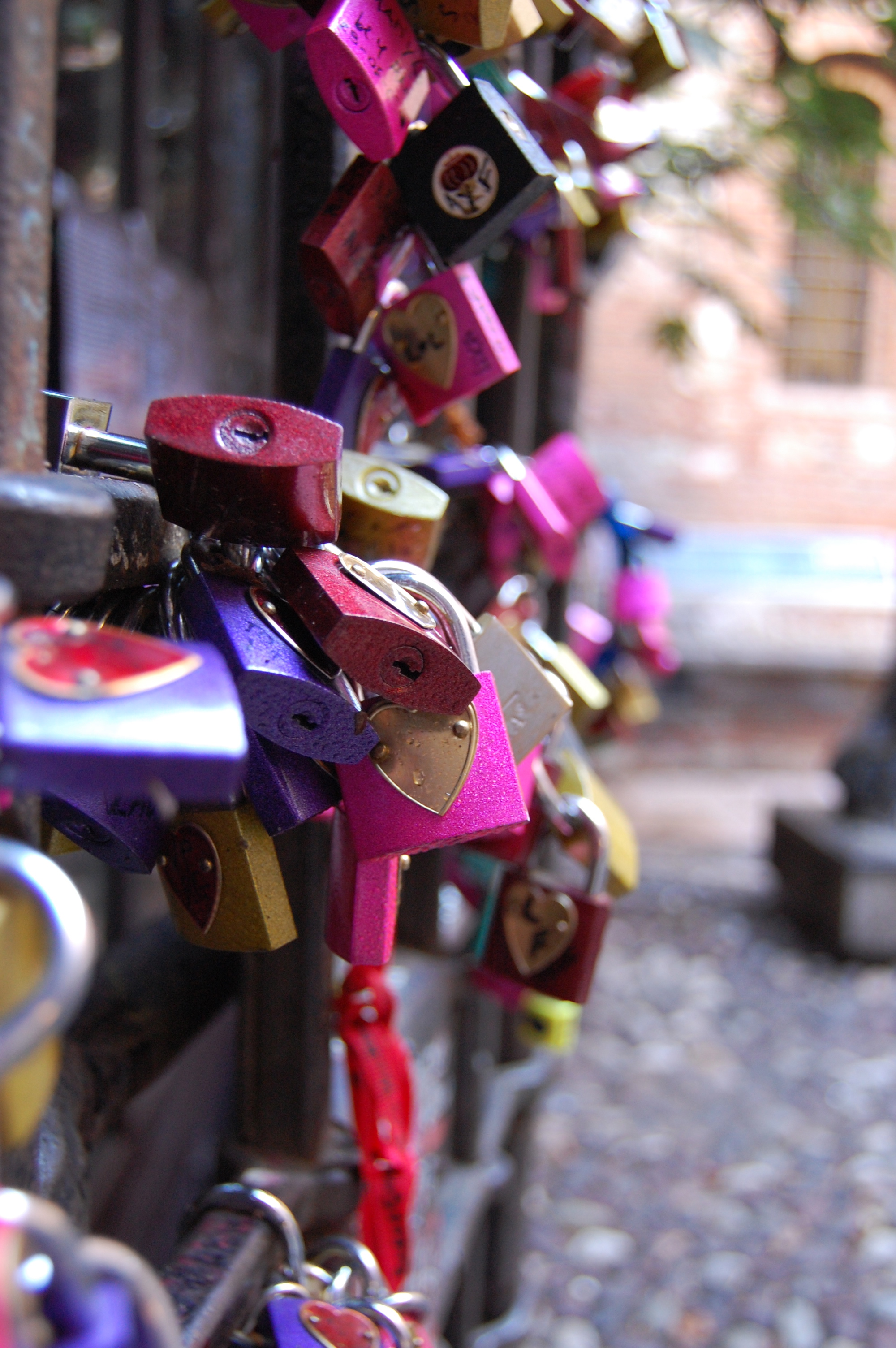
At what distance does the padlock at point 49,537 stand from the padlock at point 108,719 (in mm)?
13

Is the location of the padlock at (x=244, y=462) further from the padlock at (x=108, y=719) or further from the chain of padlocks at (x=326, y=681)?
the padlock at (x=108, y=719)

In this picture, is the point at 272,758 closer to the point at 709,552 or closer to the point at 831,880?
the point at 831,880

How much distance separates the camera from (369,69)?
43 cm

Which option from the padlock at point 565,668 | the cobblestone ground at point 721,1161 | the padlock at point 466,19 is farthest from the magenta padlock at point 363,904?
the cobblestone ground at point 721,1161

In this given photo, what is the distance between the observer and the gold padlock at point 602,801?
2.21ft

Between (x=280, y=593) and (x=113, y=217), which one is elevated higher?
(x=113, y=217)

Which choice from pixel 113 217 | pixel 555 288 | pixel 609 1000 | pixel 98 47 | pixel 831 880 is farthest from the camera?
pixel 831 880

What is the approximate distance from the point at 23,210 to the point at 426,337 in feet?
0.88

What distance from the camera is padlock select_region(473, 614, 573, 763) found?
47cm

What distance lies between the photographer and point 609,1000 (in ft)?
8.44

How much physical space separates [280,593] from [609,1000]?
2.38 m

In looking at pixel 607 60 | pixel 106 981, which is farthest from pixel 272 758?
pixel 607 60

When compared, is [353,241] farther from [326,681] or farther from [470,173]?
[326,681]

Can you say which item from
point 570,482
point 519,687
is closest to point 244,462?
point 519,687
